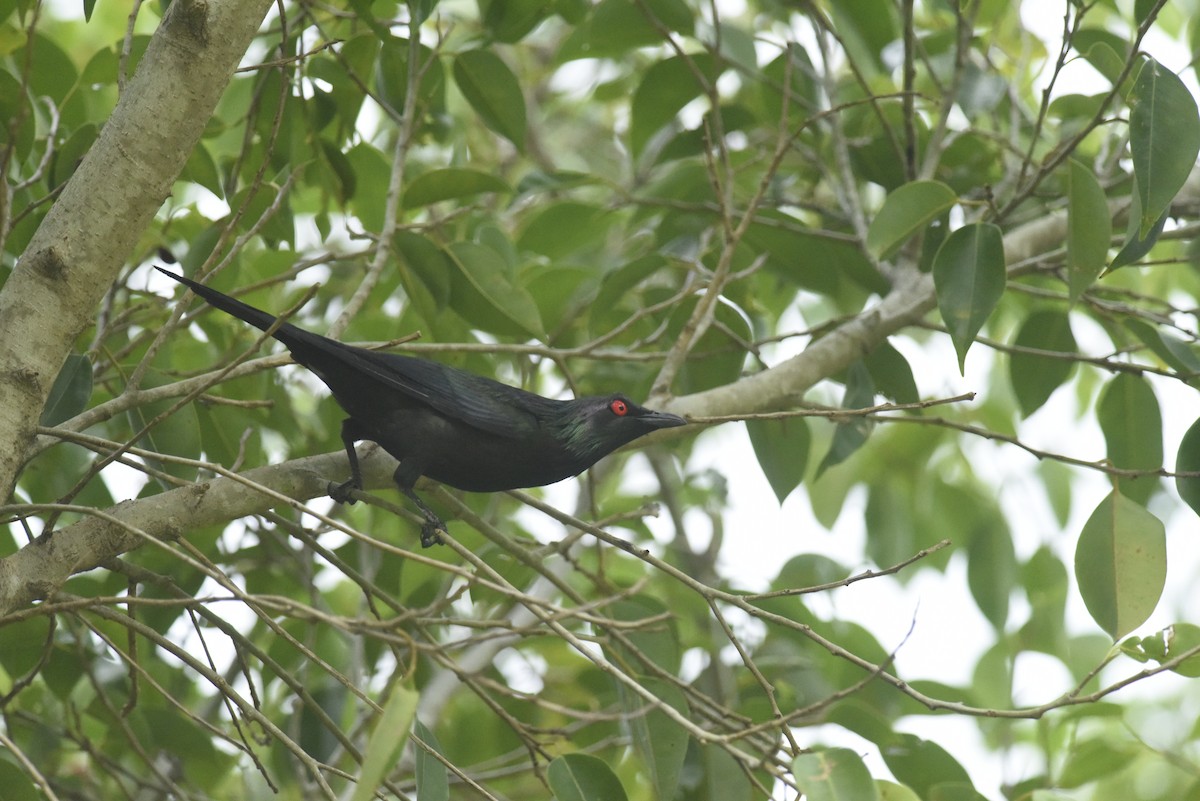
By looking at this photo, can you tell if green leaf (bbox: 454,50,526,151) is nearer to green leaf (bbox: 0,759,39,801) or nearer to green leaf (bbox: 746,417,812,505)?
green leaf (bbox: 746,417,812,505)

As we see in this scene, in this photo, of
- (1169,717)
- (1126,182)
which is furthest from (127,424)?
(1169,717)

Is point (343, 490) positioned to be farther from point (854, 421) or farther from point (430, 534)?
point (854, 421)

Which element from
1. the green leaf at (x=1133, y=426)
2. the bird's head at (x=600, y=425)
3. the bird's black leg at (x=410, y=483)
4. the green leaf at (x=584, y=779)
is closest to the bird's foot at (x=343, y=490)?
the bird's black leg at (x=410, y=483)

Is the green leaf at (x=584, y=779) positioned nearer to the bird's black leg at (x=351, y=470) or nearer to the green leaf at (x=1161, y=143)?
the bird's black leg at (x=351, y=470)

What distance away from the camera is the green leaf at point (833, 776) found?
7.00 feet

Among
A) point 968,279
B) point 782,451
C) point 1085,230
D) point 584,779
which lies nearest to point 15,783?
point 584,779

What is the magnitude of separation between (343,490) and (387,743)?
1.24 metres

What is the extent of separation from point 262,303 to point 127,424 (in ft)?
3.72

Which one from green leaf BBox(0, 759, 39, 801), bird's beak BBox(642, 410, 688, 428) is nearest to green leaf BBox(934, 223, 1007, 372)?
bird's beak BBox(642, 410, 688, 428)

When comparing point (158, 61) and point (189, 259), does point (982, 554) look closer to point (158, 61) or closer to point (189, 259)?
point (189, 259)

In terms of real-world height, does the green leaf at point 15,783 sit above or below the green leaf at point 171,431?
below

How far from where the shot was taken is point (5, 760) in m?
2.73

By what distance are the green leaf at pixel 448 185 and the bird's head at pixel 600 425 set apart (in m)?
0.79

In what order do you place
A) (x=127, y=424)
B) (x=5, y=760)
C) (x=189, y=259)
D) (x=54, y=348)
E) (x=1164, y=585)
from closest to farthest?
(x=54, y=348) → (x=5, y=760) → (x=1164, y=585) → (x=189, y=259) → (x=127, y=424)
